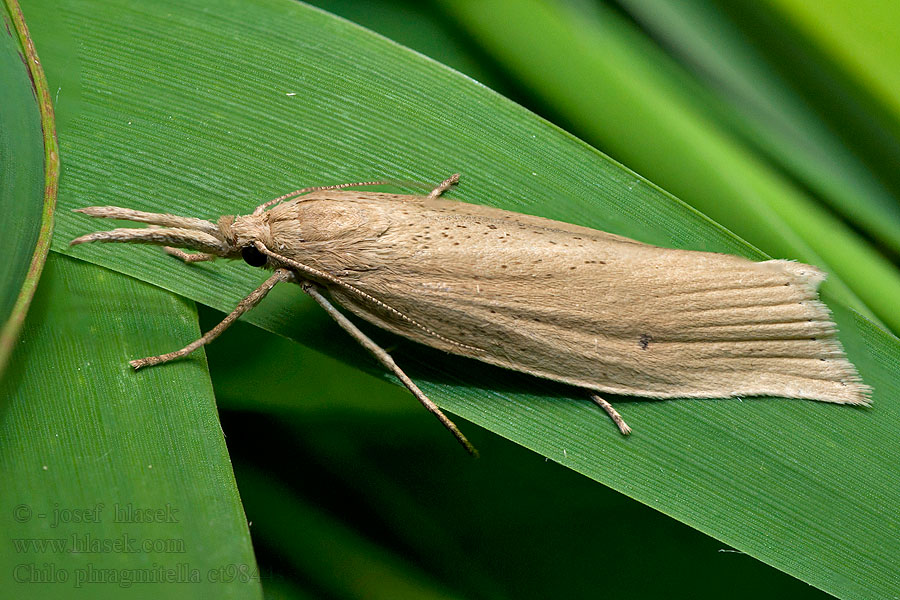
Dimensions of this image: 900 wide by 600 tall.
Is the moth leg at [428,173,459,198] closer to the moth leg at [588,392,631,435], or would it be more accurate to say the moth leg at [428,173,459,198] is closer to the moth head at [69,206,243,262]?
the moth head at [69,206,243,262]

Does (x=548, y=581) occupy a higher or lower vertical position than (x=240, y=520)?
lower

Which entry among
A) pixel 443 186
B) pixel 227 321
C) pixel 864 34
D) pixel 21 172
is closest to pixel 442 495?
pixel 227 321

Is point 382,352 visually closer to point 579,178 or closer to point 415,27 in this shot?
point 579,178

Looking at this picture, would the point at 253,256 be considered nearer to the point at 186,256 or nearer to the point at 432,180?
the point at 186,256

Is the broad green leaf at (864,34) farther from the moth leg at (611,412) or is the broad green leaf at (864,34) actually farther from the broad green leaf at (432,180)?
the moth leg at (611,412)

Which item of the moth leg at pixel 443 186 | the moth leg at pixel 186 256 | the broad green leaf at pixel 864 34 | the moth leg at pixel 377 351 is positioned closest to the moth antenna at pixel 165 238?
the moth leg at pixel 186 256

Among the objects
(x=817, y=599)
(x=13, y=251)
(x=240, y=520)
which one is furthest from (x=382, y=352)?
(x=817, y=599)
